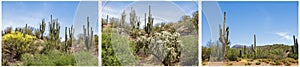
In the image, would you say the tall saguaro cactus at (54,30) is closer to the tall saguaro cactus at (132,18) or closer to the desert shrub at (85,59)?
the desert shrub at (85,59)

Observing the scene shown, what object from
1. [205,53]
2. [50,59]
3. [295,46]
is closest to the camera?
[295,46]

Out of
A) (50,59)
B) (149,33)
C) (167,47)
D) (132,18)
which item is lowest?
(50,59)

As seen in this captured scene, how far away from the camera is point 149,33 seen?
448cm

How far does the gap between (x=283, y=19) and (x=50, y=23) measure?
2.06 metres

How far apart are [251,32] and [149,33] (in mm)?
909

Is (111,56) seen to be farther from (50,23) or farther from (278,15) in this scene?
(278,15)

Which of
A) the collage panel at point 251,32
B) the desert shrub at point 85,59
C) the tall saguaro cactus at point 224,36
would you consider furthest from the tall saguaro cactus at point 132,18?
the tall saguaro cactus at point 224,36

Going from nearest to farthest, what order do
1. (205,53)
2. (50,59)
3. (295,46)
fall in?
1. (295,46)
2. (205,53)
3. (50,59)

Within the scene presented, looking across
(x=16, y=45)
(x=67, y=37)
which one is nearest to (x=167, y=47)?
(x=67, y=37)

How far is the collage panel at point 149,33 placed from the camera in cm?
438

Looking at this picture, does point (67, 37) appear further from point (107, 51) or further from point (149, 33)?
point (149, 33)

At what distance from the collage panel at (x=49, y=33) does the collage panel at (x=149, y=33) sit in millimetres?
134

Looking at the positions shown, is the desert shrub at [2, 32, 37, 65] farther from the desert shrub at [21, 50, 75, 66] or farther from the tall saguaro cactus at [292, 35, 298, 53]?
the tall saguaro cactus at [292, 35, 298, 53]

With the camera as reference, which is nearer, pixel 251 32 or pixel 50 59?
pixel 251 32
